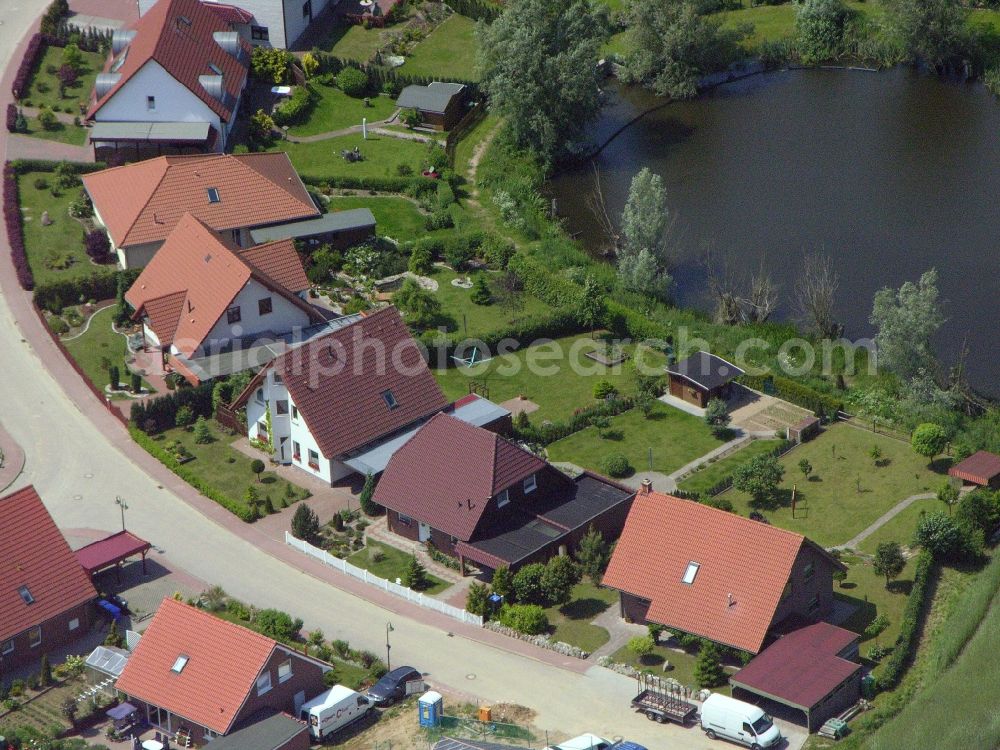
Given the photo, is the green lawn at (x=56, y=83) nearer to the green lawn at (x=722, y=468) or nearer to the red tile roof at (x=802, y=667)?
the green lawn at (x=722, y=468)

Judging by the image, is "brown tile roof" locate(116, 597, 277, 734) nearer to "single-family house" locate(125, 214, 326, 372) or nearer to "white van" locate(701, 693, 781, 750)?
"white van" locate(701, 693, 781, 750)

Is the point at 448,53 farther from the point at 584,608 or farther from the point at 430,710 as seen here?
the point at 430,710

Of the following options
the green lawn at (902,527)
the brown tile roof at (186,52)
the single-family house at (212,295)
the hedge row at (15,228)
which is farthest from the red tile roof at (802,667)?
the brown tile roof at (186,52)

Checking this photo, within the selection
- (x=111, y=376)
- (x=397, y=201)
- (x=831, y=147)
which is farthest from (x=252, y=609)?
(x=831, y=147)

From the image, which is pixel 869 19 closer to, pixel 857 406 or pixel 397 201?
pixel 397 201

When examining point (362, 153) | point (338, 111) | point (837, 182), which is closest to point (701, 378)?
point (837, 182)
